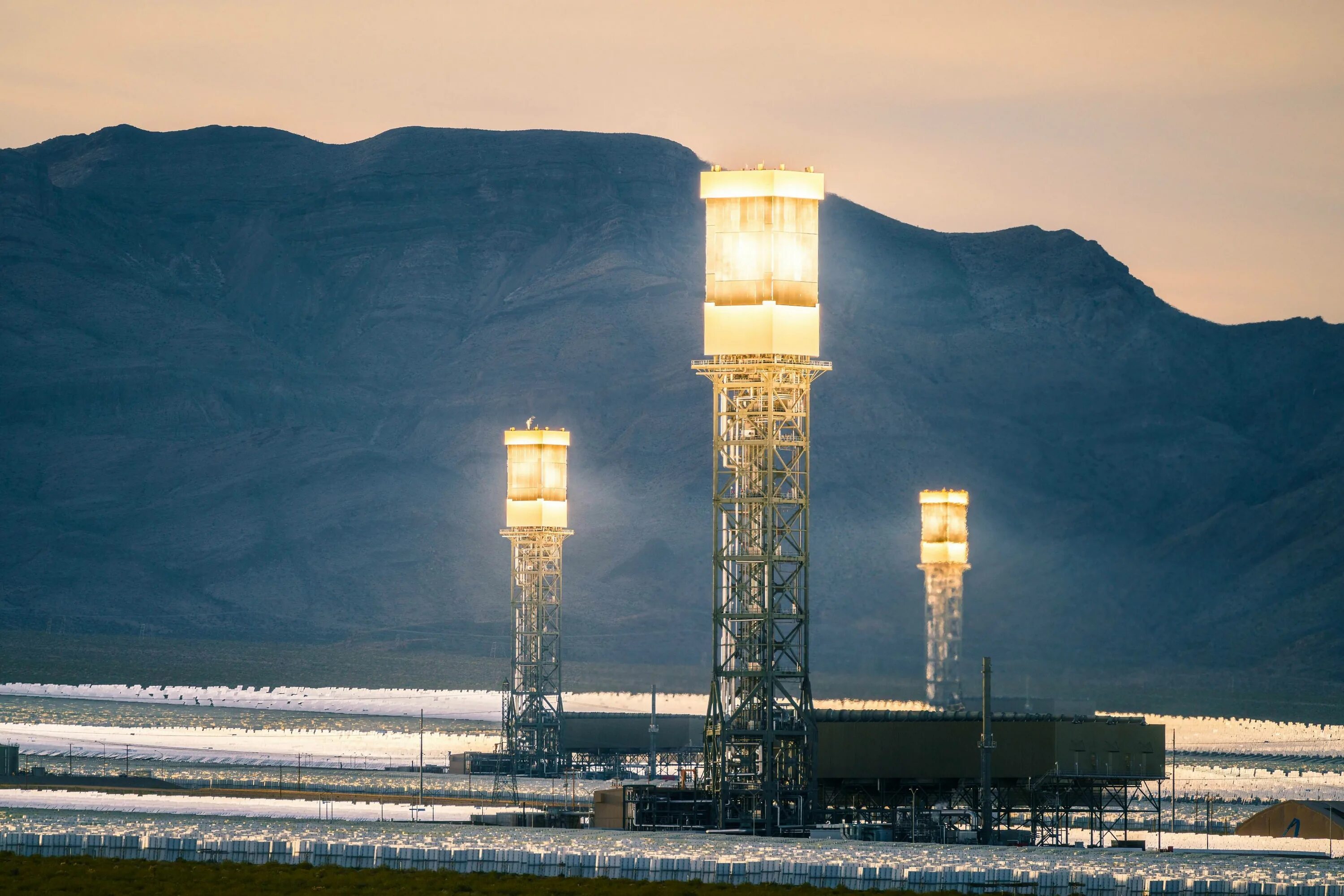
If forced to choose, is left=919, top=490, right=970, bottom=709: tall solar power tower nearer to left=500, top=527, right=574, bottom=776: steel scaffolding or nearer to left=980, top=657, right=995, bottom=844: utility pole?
left=500, top=527, right=574, bottom=776: steel scaffolding

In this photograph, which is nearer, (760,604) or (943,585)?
(760,604)

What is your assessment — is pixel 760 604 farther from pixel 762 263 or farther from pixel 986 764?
pixel 762 263

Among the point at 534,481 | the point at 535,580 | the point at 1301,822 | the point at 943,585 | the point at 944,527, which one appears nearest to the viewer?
the point at 1301,822

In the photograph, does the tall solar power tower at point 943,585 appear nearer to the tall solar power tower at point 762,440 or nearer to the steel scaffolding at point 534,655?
the steel scaffolding at point 534,655

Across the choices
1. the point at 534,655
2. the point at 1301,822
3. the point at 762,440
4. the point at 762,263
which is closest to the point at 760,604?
the point at 762,440

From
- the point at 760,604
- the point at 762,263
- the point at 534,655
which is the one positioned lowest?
the point at 534,655

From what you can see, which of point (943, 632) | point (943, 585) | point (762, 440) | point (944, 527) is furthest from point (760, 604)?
point (943, 632)

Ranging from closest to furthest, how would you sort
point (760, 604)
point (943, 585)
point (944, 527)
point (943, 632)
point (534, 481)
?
point (760, 604), point (534, 481), point (944, 527), point (943, 585), point (943, 632)

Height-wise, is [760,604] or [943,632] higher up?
[943,632]
